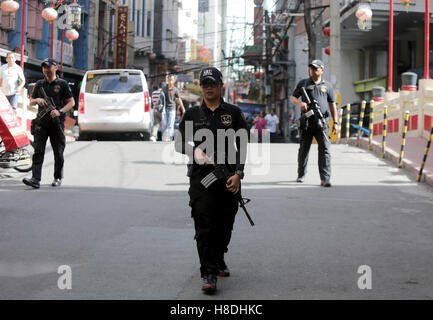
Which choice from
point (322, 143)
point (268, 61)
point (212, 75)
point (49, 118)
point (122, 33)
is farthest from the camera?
point (268, 61)

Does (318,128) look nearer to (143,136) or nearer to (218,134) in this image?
(218,134)

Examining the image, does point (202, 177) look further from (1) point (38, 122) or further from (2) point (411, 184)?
(2) point (411, 184)

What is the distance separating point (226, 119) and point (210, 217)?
75 cm

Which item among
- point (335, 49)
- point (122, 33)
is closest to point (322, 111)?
point (335, 49)

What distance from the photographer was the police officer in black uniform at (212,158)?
545 cm

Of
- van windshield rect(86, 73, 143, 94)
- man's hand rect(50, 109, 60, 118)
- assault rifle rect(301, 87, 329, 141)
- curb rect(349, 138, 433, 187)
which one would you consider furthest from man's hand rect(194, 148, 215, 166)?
van windshield rect(86, 73, 143, 94)

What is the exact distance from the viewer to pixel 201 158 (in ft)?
18.0

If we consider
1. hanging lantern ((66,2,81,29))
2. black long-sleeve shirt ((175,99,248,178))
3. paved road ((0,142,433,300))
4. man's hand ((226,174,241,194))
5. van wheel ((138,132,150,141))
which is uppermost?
hanging lantern ((66,2,81,29))

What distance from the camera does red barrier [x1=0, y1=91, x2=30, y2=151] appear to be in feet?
37.4

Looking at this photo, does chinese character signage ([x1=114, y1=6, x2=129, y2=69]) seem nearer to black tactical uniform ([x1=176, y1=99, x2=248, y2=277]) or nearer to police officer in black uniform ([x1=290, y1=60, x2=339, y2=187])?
police officer in black uniform ([x1=290, y1=60, x2=339, y2=187])

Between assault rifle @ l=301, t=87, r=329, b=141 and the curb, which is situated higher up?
assault rifle @ l=301, t=87, r=329, b=141

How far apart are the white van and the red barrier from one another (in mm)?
6990

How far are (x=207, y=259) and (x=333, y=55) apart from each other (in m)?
19.6

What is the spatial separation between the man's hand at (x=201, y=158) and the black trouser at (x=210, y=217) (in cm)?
14
